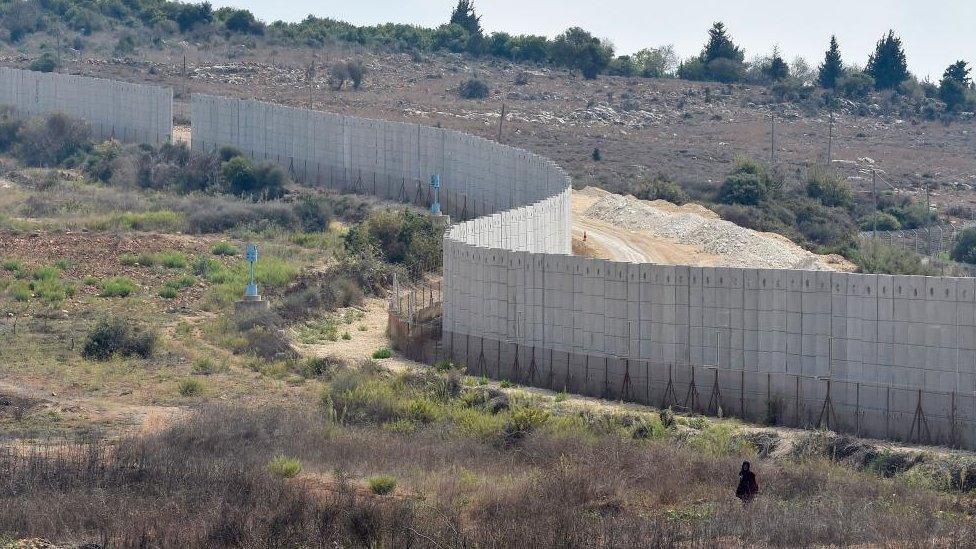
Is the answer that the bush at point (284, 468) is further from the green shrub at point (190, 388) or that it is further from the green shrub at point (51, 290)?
the green shrub at point (51, 290)

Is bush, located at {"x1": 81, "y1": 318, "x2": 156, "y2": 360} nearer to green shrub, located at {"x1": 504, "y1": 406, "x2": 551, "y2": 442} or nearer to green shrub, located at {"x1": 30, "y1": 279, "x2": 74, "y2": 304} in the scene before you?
green shrub, located at {"x1": 30, "y1": 279, "x2": 74, "y2": 304}

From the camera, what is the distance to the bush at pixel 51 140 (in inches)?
2879

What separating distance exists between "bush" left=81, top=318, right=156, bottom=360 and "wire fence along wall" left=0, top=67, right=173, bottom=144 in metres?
39.2

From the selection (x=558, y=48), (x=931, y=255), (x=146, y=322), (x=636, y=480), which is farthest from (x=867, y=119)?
(x=636, y=480)

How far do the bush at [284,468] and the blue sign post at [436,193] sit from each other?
28868 millimetres

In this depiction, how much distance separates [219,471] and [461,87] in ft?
280

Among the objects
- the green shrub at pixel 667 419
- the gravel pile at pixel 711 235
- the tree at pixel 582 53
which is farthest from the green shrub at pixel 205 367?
the tree at pixel 582 53

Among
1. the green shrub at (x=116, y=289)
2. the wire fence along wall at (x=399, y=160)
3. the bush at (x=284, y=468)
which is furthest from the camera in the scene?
the wire fence along wall at (x=399, y=160)

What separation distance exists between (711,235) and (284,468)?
109 ft

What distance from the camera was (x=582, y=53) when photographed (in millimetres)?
119938

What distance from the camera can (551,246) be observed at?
4306cm

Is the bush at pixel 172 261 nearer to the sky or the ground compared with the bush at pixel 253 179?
nearer to the ground

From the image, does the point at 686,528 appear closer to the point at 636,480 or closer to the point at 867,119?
the point at 636,480

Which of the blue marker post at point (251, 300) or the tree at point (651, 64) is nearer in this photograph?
the blue marker post at point (251, 300)
